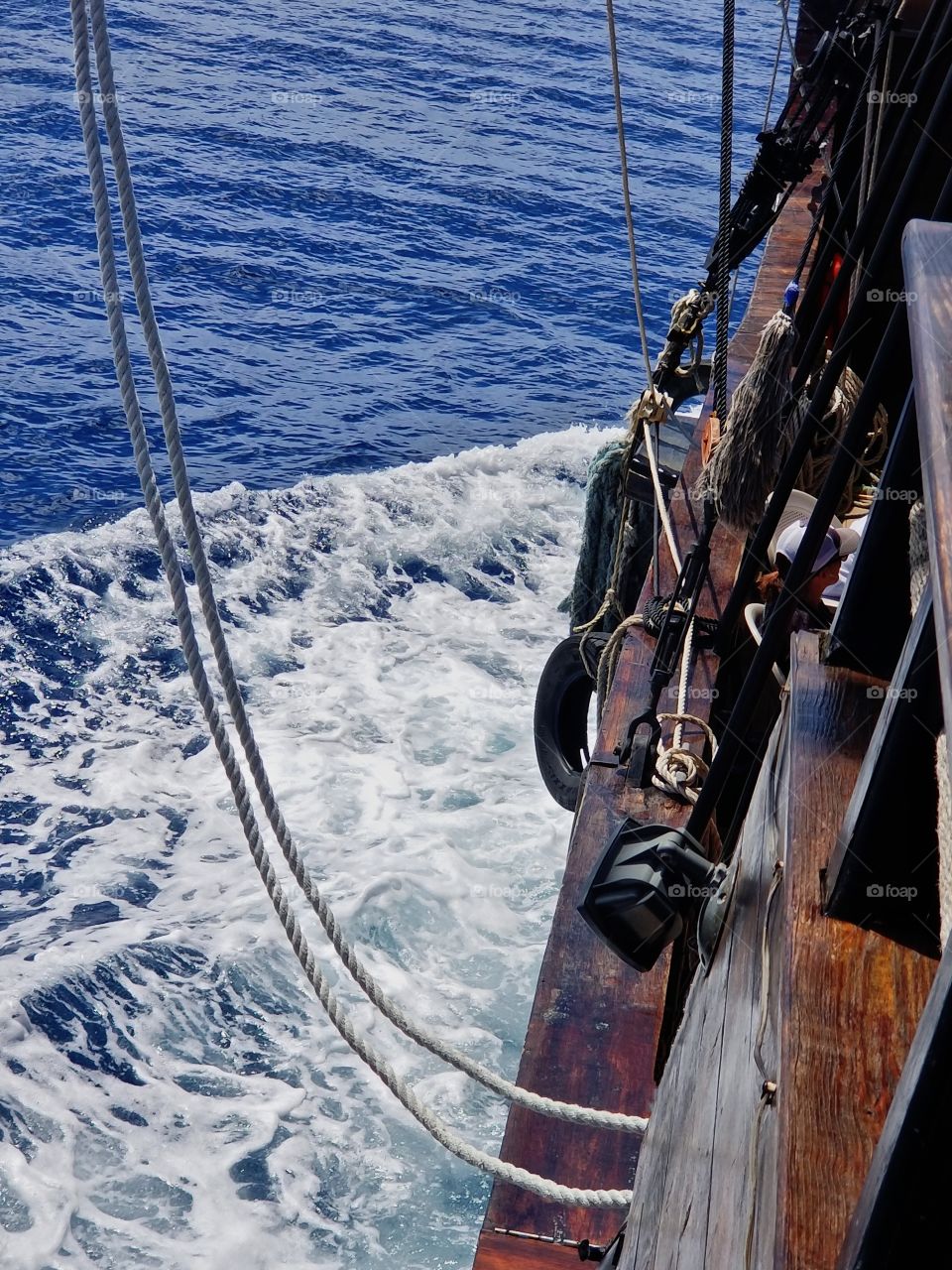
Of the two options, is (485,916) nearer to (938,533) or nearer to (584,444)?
(938,533)

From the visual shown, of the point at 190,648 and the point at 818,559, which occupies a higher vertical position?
the point at 190,648

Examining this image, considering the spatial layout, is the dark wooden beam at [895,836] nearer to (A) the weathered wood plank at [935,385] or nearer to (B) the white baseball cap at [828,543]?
(A) the weathered wood plank at [935,385]

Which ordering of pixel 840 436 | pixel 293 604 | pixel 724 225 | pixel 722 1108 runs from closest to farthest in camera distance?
pixel 722 1108
pixel 840 436
pixel 724 225
pixel 293 604

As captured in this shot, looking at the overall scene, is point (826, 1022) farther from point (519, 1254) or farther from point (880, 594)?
point (519, 1254)

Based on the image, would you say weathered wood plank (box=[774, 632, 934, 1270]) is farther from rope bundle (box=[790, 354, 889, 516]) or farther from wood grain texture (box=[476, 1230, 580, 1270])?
rope bundle (box=[790, 354, 889, 516])

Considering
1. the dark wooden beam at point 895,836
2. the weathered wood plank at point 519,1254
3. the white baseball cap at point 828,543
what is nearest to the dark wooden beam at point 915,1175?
the dark wooden beam at point 895,836

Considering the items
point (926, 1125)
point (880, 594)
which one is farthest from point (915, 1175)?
point (880, 594)
